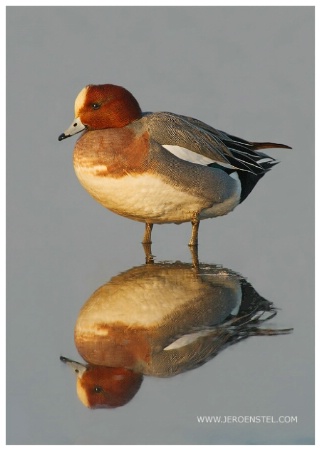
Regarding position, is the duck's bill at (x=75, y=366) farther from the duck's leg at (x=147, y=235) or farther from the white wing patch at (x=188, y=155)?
the duck's leg at (x=147, y=235)

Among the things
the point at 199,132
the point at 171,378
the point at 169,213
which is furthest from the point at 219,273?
the point at 171,378

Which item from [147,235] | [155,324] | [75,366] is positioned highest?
[147,235]

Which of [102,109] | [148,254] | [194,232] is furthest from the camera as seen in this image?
[194,232]

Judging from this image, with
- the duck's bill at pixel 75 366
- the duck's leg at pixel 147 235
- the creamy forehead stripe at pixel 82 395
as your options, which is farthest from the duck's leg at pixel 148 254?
the creamy forehead stripe at pixel 82 395

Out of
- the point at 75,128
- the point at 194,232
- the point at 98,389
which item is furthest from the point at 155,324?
the point at 75,128

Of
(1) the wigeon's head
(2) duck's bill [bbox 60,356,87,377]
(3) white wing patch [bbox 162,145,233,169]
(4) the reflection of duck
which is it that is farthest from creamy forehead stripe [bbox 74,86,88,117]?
(2) duck's bill [bbox 60,356,87,377]

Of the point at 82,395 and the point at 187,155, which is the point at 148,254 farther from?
the point at 82,395
